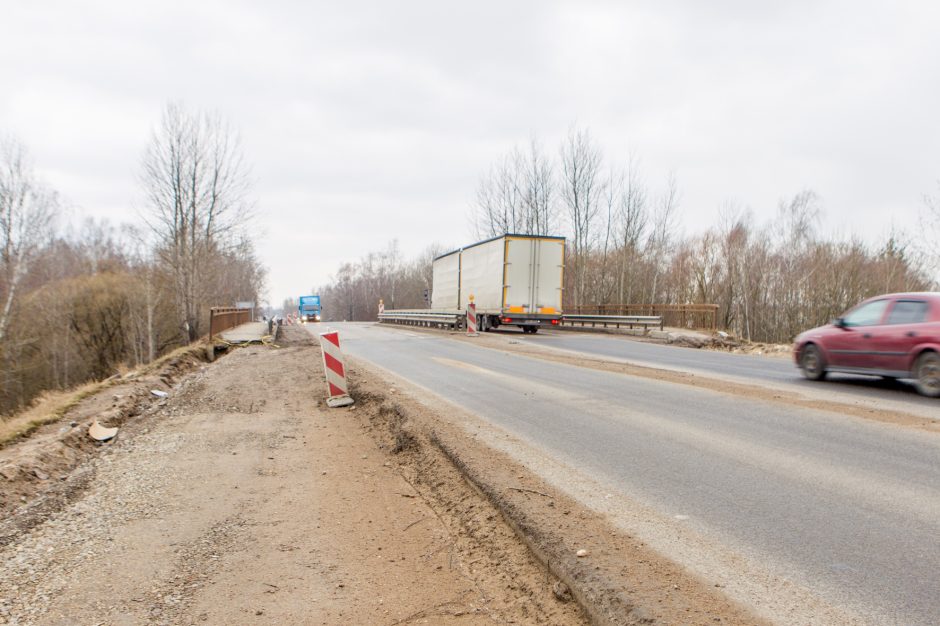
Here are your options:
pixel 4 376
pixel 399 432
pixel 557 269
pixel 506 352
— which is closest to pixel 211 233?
pixel 4 376

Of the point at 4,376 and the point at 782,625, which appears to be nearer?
the point at 782,625

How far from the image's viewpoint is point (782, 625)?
2.66 metres

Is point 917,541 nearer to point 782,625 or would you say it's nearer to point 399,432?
point 782,625

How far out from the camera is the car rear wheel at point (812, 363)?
10.3 meters

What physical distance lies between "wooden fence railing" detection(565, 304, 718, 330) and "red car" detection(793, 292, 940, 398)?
15522 mm

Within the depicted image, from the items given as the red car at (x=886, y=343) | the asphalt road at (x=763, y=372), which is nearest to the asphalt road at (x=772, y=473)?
the asphalt road at (x=763, y=372)

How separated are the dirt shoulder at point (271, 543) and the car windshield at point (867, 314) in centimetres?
810

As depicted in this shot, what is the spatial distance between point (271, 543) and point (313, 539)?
0.95ft

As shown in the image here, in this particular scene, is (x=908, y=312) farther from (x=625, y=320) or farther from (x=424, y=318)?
(x=424, y=318)

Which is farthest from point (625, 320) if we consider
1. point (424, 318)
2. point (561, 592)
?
point (561, 592)

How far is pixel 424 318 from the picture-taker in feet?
111

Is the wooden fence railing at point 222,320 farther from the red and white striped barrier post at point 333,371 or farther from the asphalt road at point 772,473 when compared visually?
the asphalt road at point 772,473

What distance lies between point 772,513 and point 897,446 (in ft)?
8.90

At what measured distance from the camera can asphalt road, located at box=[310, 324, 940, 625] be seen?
3.18 meters
